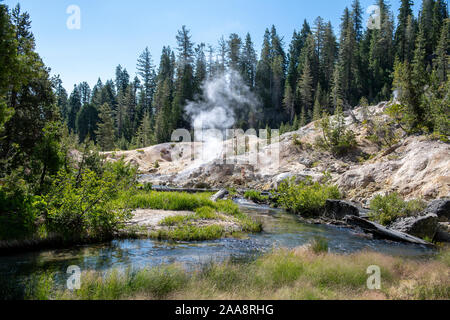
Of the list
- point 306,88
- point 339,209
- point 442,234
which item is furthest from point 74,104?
point 442,234

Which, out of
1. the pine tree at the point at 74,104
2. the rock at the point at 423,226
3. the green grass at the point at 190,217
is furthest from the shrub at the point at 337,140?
the pine tree at the point at 74,104

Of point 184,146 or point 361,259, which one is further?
point 184,146

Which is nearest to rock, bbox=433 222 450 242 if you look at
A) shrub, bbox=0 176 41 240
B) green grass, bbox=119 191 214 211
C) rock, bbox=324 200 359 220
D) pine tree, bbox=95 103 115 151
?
rock, bbox=324 200 359 220

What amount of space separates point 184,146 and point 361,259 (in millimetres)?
46767

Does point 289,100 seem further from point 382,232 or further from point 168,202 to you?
point 382,232

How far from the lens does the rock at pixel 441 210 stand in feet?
42.3

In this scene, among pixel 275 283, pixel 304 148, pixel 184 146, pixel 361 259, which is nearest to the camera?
pixel 275 283

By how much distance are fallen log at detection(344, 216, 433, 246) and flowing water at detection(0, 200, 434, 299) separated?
36 cm

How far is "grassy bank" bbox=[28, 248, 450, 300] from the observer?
535 centimetres

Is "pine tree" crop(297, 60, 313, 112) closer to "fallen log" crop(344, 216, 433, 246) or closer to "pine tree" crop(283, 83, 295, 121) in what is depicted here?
"pine tree" crop(283, 83, 295, 121)
